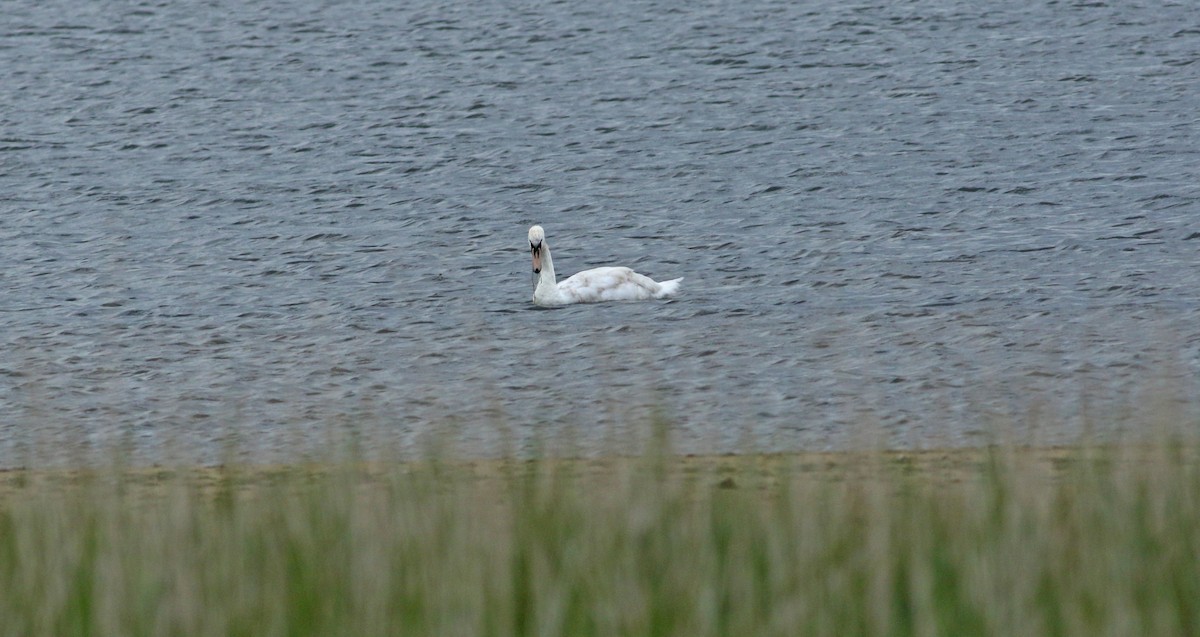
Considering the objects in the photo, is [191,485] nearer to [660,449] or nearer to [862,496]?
[660,449]

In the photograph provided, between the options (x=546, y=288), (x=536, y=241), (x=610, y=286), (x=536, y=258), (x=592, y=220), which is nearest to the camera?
(x=546, y=288)

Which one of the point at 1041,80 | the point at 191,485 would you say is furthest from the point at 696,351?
the point at 1041,80

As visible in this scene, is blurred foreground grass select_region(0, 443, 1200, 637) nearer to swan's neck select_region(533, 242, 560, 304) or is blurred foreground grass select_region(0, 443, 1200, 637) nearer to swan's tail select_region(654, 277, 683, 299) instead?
swan's neck select_region(533, 242, 560, 304)

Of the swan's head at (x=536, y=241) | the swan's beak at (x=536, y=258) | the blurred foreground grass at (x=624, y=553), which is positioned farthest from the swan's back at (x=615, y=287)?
the blurred foreground grass at (x=624, y=553)

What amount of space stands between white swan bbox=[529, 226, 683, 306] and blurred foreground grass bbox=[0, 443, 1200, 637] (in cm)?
1189

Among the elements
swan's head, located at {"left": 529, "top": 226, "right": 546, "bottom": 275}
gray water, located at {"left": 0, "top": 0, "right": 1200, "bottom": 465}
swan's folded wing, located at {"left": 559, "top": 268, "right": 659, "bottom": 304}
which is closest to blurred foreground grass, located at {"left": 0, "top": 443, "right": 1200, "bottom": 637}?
gray water, located at {"left": 0, "top": 0, "right": 1200, "bottom": 465}

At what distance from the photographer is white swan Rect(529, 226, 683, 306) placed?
19.7 metres

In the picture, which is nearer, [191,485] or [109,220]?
[191,485]

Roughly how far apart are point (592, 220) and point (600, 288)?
5.21m

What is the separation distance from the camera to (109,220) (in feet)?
82.4

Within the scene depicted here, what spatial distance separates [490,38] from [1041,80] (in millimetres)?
11435

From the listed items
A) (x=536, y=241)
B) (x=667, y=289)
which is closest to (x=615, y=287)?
(x=667, y=289)

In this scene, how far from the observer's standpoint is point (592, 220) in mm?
25062

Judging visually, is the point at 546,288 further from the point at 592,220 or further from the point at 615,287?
the point at 592,220
